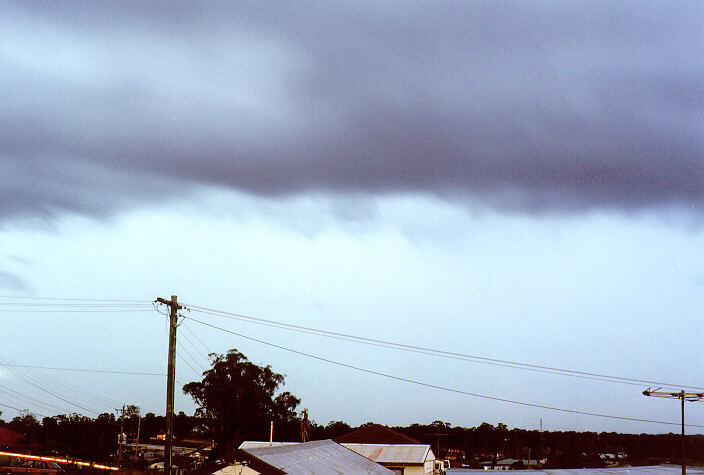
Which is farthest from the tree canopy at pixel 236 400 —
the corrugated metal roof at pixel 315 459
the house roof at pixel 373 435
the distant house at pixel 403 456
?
the corrugated metal roof at pixel 315 459

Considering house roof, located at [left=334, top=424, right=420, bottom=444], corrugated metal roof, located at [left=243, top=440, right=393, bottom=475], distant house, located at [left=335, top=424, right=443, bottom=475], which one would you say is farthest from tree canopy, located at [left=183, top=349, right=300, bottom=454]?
corrugated metal roof, located at [left=243, top=440, right=393, bottom=475]

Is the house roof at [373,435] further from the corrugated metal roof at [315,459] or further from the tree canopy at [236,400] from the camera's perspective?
the corrugated metal roof at [315,459]

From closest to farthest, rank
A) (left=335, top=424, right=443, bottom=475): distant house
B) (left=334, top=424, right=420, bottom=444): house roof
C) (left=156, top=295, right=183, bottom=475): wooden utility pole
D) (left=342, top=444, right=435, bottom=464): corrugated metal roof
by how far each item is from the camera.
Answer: (left=156, top=295, right=183, bottom=475): wooden utility pole, (left=335, top=424, right=443, bottom=475): distant house, (left=342, top=444, right=435, bottom=464): corrugated metal roof, (left=334, top=424, right=420, bottom=444): house roof

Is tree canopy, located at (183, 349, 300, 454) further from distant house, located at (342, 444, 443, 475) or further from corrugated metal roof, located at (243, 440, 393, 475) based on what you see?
corrugated metal roof, located at (243, 440, 393, 475)

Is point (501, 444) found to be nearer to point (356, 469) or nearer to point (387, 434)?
point (387, 434)

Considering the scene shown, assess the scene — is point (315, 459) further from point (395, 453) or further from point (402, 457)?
point (395, 453)

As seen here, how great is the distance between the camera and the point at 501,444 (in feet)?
623

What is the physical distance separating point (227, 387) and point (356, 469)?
57061mm

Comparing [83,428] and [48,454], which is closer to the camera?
[48,454]

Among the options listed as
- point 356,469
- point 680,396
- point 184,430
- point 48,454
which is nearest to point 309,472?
point 356,469

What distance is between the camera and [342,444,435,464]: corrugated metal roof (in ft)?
211

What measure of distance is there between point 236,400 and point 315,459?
193 ft

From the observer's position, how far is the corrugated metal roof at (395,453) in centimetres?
6444

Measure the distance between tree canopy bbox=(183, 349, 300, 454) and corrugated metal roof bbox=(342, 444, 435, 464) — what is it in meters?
29.8
